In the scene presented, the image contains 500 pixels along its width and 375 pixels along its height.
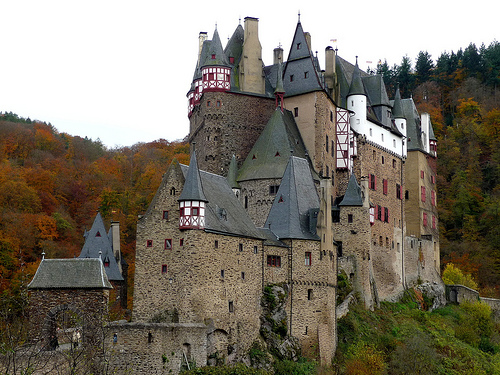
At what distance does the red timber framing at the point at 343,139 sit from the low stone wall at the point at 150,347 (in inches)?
980

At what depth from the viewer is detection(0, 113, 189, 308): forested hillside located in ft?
198

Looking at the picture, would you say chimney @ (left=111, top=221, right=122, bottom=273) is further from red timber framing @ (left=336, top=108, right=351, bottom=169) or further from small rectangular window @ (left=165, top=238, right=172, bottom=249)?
red timber framing @ (left=336, top=108, right=351, bottom=169)

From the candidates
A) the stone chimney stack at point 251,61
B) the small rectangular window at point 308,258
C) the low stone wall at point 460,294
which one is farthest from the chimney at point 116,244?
the low stone wall at point 460,294

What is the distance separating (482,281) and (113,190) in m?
34.0

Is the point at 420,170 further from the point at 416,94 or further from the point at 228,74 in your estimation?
the point at 416,94

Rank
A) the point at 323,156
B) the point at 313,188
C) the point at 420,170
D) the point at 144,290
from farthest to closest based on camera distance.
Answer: the point at 420,170
the point at 323,156
the point at 313,188
the point at 144,290

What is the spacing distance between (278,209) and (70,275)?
557 inches

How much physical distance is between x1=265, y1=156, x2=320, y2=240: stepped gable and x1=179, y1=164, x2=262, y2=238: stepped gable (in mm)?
2063

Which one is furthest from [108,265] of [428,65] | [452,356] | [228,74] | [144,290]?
[428,65]

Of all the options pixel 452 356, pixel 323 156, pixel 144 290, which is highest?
pixel 323 156

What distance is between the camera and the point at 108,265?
2004 inches

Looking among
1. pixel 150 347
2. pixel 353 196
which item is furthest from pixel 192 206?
pixel 353 196

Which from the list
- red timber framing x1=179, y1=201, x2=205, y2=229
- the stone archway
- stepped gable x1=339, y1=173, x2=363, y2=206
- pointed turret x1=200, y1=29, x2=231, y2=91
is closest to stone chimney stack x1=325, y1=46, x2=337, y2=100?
pointed turret x1=200, y1=29, x2=231, y2=91

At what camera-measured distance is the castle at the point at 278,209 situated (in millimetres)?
40000
